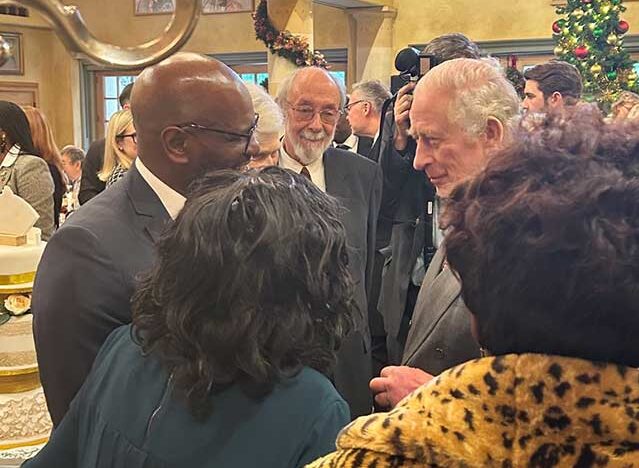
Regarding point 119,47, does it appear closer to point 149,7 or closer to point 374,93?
point 374,93

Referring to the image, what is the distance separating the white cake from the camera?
2.35m

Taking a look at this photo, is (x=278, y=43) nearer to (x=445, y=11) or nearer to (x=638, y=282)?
(x=445, y=11)

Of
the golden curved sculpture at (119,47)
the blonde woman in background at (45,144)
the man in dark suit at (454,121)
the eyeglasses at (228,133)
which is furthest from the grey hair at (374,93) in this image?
the golden curved sculpture at (119,47)

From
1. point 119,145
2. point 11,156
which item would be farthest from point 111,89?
point 119,145

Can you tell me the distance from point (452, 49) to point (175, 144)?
1.50 m

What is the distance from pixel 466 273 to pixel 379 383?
793 mm

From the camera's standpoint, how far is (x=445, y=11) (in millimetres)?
10234

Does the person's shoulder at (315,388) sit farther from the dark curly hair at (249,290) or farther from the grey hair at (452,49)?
the grey hair at (452,49)

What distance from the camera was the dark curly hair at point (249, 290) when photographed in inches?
44.0

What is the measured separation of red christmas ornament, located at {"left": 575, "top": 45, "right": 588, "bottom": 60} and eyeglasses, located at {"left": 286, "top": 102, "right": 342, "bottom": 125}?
3.45 meters

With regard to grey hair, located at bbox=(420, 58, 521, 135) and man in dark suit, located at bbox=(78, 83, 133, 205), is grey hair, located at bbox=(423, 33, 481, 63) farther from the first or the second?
man in dark suit, located at bbox=(78, 83, 133, 205)

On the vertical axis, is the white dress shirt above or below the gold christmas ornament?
below

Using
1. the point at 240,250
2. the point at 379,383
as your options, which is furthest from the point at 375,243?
the point at 240,250

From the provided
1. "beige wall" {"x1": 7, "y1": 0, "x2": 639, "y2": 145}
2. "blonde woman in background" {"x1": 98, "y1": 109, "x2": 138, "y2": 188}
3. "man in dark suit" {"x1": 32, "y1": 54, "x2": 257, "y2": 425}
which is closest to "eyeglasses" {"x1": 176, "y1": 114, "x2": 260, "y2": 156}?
"man in dark suit" {"x1": 32, "y1": 54, "x2": 257, "y2": 425}
